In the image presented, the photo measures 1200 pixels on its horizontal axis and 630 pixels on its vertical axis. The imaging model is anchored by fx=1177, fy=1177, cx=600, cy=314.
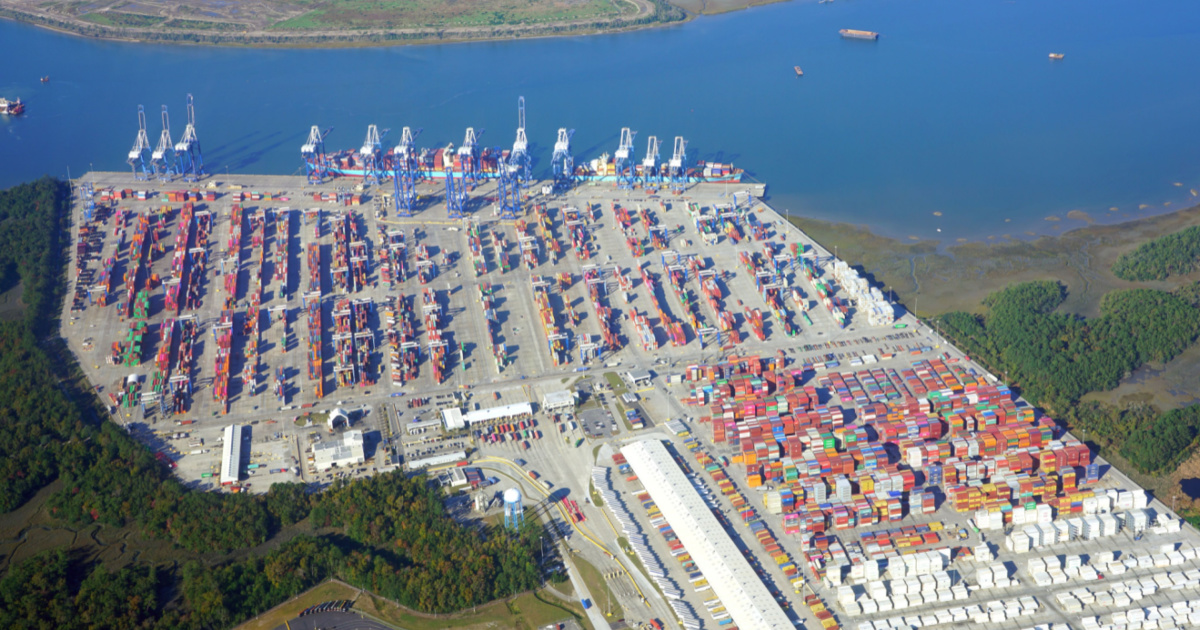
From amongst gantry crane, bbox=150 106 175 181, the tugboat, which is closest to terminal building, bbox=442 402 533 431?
gantry crane, bbox=150 106 175 181

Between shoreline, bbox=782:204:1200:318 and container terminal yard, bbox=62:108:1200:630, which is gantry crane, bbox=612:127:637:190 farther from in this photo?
shoreline, bbox=782:204:1200:318

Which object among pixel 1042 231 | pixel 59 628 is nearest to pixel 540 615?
pixel 59 628

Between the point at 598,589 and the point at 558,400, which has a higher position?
the point at 558,400

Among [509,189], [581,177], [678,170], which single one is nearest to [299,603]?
[509,189]

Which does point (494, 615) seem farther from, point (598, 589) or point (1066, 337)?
point (1066, 337)

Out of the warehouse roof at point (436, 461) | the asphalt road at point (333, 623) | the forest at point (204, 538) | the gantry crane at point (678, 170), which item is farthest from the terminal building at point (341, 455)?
the gantry crane at point (678, 170)
